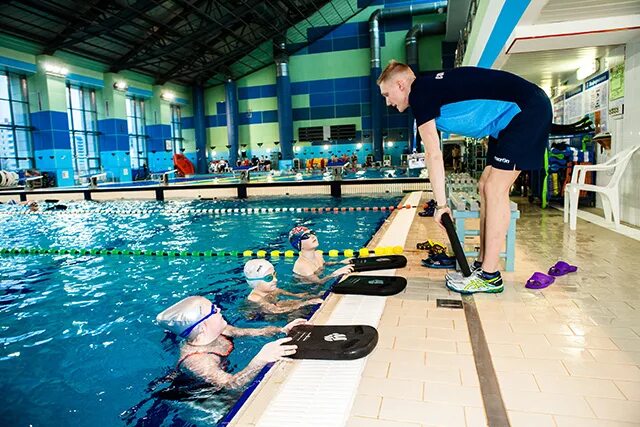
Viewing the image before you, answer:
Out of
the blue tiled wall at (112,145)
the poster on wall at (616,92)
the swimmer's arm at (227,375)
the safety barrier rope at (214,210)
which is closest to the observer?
the swimmer's arm at (227,375)

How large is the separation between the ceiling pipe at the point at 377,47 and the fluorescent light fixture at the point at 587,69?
16.9m

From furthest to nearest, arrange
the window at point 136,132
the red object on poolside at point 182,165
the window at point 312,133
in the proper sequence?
the window at point 312,133
the window at point 136,132
the red object on poolside at point 182,165

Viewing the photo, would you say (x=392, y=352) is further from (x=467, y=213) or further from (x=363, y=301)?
(x=467, y=213)

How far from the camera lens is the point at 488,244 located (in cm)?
286

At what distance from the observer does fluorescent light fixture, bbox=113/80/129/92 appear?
21812mm

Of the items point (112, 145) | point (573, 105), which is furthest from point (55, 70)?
point (573, 105)

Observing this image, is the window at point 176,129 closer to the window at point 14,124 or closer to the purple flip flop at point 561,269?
the window at point 14,124

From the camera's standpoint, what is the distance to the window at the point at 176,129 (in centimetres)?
2856

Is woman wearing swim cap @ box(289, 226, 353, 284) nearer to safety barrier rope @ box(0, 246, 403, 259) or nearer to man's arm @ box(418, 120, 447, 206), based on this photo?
A: safety barrier rope @ box(0, 246, 403, 259)

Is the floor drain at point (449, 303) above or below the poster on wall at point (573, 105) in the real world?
below

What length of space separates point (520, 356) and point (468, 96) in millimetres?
1526

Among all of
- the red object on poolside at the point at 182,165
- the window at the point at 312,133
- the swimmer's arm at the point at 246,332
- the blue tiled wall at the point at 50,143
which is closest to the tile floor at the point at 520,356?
the swimmer's arm at the point at 246,332

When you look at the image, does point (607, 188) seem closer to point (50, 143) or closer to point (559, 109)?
point (559, 109)

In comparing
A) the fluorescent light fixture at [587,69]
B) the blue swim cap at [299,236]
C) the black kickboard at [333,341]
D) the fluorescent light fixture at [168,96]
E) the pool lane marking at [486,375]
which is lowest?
the pool lane marking at [486,375]
